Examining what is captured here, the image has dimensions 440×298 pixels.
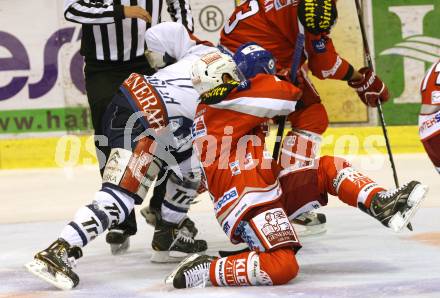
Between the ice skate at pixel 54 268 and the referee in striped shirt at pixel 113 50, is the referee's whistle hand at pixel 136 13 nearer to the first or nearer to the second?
the referee in striped shirt at pixel 113 50

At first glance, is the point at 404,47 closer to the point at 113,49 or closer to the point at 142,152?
the point at 113,49

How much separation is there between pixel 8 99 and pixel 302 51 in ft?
11.2

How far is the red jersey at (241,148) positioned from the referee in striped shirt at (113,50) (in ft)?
3.22

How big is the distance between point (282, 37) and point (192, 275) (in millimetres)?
1291

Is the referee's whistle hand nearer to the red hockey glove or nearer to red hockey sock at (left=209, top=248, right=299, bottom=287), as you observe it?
the red hockey glove

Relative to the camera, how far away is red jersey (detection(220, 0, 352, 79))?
435 centimetres

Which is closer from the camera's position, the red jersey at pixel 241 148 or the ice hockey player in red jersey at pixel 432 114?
the red jersey at pixel 241 148

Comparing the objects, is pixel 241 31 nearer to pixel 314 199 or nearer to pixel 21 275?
pixel 314 199

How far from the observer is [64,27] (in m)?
7.29

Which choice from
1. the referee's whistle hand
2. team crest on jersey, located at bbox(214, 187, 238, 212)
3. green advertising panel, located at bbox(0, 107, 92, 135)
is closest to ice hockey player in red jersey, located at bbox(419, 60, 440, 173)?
team crest on jersey, located at bbox(214, 187, 238, 212)

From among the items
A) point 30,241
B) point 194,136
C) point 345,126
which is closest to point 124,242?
point 30,241

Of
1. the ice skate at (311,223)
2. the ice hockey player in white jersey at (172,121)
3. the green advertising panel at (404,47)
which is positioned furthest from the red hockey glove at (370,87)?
the green advertising panel at (404,47)

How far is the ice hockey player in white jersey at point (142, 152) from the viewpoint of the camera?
362 cm

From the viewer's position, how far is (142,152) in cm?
385
